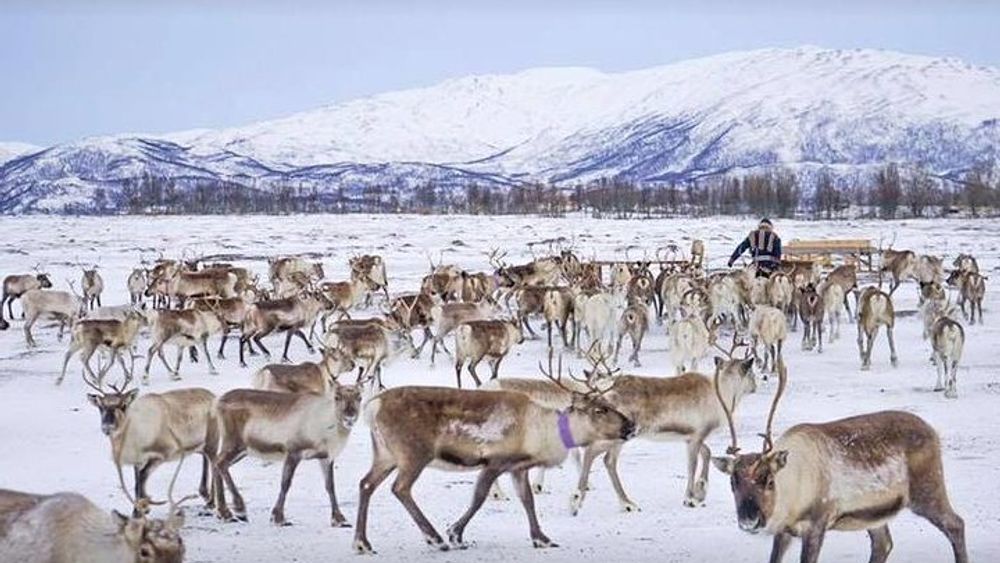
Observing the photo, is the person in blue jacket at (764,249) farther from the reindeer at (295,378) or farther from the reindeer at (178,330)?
the reindeer at (295,378)

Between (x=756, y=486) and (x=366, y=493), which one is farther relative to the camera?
(x=366, y=493)

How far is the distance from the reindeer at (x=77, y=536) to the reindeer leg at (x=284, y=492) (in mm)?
2966

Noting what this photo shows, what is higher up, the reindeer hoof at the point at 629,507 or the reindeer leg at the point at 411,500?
the reindeer leg at the point at 411,500

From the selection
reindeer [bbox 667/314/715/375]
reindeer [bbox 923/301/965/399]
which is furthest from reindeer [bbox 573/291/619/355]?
reindeer [bbox 923/301/965/399]

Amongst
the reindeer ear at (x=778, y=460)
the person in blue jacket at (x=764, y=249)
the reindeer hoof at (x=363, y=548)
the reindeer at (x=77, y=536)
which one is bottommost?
the reindeer hoof at (x=363, y=548)

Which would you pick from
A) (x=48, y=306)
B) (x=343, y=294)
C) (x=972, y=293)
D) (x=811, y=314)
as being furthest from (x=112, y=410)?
(x=972, y=293)

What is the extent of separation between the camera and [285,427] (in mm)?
9797

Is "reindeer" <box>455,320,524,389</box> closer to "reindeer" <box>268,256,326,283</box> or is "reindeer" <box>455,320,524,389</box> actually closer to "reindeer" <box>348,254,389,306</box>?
"reindeer" <box>348,254,389,306</box>

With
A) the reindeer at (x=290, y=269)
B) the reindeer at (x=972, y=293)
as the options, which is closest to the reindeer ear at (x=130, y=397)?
the reindeer at (x=972, y=293)

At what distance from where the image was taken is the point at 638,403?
10.5 metres

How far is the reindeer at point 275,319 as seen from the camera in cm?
1933

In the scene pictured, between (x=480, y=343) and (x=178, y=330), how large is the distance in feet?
16.4

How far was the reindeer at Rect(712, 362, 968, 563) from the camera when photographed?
7148 millimetres

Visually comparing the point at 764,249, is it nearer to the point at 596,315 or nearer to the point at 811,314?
the point at 811,314
